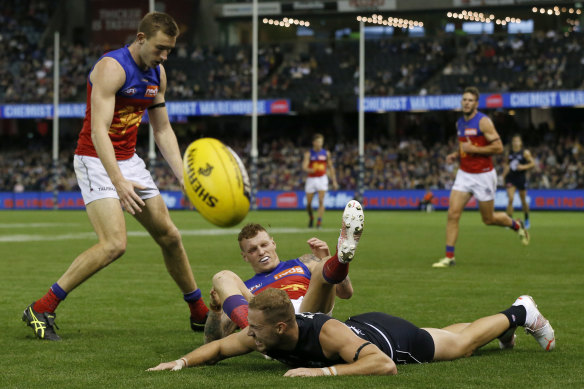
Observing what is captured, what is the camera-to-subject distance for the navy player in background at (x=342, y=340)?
17.2ft

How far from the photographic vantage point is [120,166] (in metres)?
7.41

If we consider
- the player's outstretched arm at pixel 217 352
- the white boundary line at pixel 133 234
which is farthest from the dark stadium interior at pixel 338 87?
the player's outstretched arm at pixel 217 352

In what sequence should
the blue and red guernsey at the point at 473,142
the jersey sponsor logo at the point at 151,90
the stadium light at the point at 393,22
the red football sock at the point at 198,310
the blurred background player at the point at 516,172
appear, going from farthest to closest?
the stadium light at the point at 393,22, the blurred background player at the point at 516,172, the blue and red guernsey at the point at 473,142, the red football sock at the point at 198,310, the jersey sponsor logo at the point at 151,90

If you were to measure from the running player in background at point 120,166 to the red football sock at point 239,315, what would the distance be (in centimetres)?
121

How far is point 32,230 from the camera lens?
23281 mm

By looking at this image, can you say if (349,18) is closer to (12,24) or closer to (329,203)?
(329,203)

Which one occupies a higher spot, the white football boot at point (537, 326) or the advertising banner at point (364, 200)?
the white football boot at point (537, 326)

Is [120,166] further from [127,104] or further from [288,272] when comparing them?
[288,272]

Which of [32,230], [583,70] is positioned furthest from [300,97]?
[32,230]

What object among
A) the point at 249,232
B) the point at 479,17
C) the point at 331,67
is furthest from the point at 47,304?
the point at 479,17

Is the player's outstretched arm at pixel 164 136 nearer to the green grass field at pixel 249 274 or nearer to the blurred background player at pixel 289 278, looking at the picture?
the green grass field at pixel 249 274

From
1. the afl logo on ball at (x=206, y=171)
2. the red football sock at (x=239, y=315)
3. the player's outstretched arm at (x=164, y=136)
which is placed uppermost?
the player's outstretched arm at (x=164, y=136)

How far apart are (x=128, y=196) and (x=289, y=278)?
1.25 metres

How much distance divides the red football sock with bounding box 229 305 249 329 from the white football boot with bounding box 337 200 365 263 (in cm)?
76
